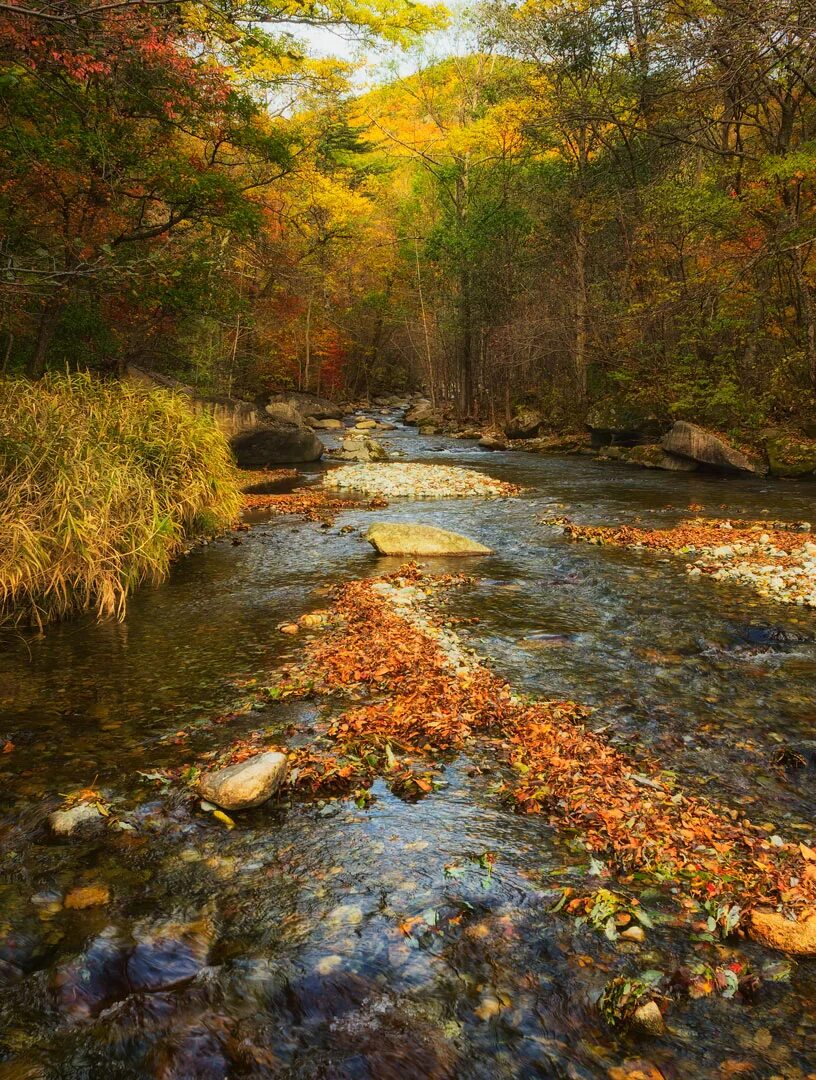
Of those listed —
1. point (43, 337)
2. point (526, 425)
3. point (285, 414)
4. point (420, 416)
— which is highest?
point (43, 337)

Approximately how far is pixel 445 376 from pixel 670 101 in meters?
24.1

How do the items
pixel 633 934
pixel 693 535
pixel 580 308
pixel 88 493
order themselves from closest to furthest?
1. pixel 633 934
2. pixel 88 493
3. pixel 693 535
4. pixel 580 308

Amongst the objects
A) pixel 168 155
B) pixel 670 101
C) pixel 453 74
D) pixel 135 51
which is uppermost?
pixel 453 74

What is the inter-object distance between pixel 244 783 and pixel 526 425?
2401 cm

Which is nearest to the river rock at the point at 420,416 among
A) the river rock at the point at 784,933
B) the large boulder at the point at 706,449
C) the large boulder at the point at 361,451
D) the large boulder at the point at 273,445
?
the large boulder at the point at 361,451

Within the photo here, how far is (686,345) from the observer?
19.9 m

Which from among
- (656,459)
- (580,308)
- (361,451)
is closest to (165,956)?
(656,459)

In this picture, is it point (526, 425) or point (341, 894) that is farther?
point (526, 425)

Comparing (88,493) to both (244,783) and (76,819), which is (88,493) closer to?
(76,819)

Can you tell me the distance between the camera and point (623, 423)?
70.3 ft

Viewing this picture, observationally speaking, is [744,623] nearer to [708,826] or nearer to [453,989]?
[708,826]

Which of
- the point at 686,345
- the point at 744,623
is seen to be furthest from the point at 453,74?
the point at 744,623

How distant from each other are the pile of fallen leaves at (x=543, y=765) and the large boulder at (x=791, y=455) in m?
13.6

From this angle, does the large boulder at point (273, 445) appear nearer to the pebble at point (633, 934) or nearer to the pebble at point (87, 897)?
the pebble at point (87, 897)
